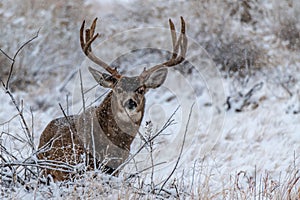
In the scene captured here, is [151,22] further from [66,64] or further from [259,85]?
[259,85]

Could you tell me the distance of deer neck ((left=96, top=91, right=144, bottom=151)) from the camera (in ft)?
20.6

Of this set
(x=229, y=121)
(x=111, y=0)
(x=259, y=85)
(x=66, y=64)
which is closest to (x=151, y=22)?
(x=111, y=0)

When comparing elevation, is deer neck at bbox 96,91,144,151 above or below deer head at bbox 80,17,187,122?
below

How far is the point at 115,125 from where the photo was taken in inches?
252

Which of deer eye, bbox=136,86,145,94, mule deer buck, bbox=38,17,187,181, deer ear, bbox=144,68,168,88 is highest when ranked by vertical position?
deer ear, bbox=144,68,168,88

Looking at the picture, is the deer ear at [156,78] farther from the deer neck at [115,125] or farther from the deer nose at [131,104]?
the deer neck at [115,125]

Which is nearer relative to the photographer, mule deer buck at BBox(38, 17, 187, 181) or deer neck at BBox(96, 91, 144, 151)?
mule deer buck at BBox(38, 17, 187, 181)

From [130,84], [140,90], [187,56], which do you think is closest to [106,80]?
[130,84]

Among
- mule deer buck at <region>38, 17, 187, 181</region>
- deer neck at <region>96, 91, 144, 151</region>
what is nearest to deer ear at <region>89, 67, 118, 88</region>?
mule deer buck at <region>38, 17, 187, 181</region>

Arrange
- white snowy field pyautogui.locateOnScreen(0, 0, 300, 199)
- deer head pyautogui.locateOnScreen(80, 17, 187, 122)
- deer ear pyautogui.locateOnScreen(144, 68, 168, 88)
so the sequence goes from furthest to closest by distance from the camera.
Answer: white snowy field pyautogui.locateOnScreen(0, 0, 300, 199), deer ear pyautogui.locateOnScreen(144, 68, 168, 88), deer head pyautogui.locateOnScreen(80, 17, 187, 122)

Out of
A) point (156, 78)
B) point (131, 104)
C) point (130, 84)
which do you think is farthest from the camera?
point (156, 78)

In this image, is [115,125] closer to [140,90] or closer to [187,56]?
[140,90]

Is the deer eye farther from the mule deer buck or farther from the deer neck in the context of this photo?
the deer neck

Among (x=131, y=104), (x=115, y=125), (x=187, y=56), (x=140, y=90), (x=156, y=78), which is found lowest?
(x=115, y=125)
